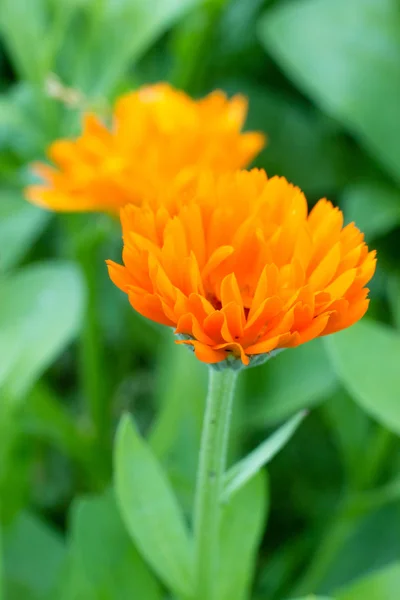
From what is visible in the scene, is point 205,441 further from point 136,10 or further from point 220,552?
point 136,10

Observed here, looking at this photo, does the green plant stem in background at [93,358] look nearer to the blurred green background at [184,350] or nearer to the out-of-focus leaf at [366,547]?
the blurred green background at [184,350]

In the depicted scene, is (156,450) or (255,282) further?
(156,450)

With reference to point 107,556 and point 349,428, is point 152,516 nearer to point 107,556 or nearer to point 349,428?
point 107,556

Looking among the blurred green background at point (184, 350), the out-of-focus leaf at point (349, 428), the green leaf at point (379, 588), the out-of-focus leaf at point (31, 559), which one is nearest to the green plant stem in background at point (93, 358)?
the blurred green background at point (184, 350)

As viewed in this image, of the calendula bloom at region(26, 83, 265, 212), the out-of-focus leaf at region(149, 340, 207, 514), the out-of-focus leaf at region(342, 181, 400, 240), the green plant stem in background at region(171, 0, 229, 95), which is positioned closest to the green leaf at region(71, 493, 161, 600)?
the out-of-focus leaf at region(149, 340, 207, 514)

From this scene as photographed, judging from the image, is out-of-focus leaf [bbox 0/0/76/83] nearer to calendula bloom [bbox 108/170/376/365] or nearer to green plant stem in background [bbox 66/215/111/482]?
green plant stem in background [bbox 66/215/111/482]

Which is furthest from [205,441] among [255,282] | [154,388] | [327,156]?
[327,156]
